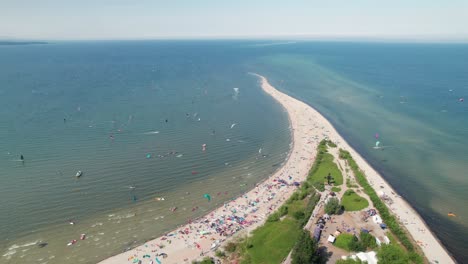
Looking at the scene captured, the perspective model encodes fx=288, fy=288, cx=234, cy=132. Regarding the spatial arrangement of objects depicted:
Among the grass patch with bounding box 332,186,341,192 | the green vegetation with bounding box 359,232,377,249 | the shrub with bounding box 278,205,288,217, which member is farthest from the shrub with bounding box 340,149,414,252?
the shrub with bounding box 278,205,288,217

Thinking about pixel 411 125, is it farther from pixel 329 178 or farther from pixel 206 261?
pixel 206 261

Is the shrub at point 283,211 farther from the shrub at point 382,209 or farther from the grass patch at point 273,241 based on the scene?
the shrub at point 382,209

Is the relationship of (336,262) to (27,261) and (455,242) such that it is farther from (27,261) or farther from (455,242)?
(27,261)

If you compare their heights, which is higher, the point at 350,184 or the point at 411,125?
the point at 411,125

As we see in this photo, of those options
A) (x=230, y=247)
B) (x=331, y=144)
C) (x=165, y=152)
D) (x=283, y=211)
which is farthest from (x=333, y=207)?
(x=165, y=152)

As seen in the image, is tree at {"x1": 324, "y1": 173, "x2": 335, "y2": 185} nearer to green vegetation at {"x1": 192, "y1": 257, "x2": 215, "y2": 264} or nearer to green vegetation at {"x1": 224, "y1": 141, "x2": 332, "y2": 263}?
green vegetation at {"x1": 224, "y1": 141, "x2": 332, "y2": 263}

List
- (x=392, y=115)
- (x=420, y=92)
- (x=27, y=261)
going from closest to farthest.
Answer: (x=27, y=261) → (x=392, y=115) → (x=420, y=92)

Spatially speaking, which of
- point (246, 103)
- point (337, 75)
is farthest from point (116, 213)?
point (337, 75)
